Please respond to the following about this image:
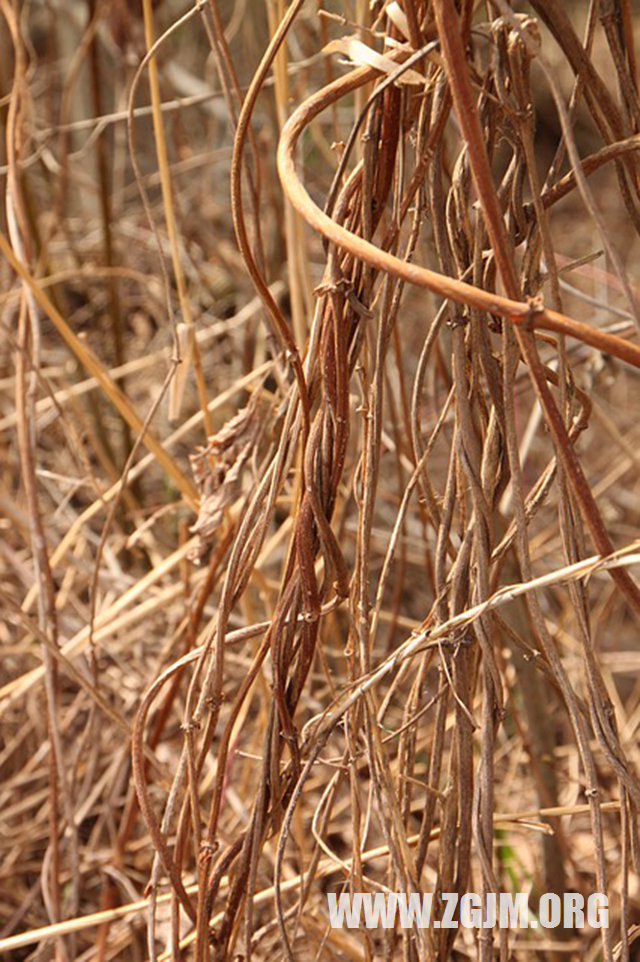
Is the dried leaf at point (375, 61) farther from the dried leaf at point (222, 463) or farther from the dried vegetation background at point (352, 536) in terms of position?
the dried leaf at point (222, 463)

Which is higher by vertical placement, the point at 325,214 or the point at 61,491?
the point at 325,214

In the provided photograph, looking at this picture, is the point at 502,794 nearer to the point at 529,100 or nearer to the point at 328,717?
the point at 328,717

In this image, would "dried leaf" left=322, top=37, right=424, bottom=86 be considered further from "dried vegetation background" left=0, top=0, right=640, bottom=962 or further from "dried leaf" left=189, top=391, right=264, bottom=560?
"dried leaf" left=189, top=391, right=264, bottom=560

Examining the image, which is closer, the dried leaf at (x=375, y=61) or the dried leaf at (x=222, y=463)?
the dried leaf at (x=375, y=61)

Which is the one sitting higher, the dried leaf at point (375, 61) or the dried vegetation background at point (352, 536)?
the dried leaf at point (375, 61)

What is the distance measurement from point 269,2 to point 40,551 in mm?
519

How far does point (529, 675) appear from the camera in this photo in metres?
1.10

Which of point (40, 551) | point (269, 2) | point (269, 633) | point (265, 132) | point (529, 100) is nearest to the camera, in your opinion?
point (529, 100)

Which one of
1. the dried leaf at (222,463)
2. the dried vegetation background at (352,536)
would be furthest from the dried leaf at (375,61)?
the dried leaf at (222,463)

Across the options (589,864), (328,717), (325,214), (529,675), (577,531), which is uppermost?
(325,214)

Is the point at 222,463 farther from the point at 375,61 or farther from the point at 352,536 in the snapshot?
the point at 352,536

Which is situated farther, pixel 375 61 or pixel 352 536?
pixel 352 536

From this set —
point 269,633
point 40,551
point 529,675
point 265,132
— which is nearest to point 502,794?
point 529,675

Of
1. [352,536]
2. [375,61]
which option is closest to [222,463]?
[375,61]
